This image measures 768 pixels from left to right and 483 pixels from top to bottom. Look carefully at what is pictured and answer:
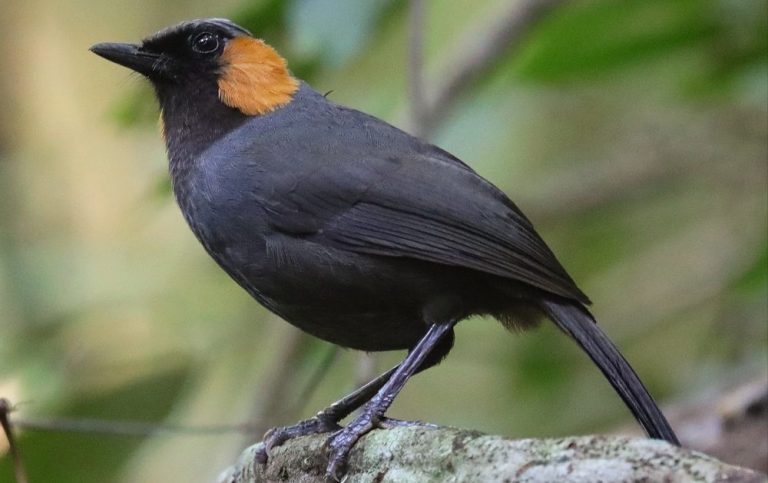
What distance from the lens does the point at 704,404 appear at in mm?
3943

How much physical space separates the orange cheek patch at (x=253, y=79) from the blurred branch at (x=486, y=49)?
1.08m

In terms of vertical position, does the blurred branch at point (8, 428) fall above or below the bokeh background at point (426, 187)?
below

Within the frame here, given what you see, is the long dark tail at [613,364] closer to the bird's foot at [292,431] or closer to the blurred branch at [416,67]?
the bird's foot at [292,431]

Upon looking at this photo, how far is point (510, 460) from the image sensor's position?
6.92 ft

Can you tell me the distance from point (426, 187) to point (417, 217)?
0.11 meters

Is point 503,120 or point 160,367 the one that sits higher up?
point 503,120

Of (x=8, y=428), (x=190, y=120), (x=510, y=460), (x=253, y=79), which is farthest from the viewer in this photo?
(x=253, y=79)

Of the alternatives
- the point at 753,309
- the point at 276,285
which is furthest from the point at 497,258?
the point at 753,309

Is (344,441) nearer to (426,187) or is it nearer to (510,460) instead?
(510,460)

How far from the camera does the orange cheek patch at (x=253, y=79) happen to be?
3402 millimetres

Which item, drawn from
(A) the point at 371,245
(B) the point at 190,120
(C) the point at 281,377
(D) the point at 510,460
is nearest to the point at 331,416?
(A) the point at 371,245

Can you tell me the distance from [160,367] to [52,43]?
3.87 metres

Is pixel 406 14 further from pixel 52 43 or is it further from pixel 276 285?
pixel 52 43

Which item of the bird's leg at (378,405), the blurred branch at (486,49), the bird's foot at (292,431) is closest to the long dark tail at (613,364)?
the bird's leg at (378,405)
